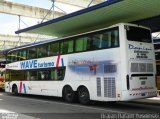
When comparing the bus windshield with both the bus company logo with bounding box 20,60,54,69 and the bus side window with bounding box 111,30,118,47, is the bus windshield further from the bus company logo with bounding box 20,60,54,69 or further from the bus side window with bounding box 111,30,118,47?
the bus company logo with bounding box 20,60,54,69

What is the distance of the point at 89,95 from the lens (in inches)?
665

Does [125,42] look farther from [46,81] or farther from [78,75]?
[46,81]

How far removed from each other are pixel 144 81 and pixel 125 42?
218 cm

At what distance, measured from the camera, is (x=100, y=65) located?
16.2 metres

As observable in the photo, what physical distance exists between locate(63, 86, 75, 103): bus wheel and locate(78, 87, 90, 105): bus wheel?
0.64 metres

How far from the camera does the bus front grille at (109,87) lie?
1530 cm

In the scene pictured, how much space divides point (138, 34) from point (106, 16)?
8.73 feet

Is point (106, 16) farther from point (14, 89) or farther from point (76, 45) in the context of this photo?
point (14, 89)

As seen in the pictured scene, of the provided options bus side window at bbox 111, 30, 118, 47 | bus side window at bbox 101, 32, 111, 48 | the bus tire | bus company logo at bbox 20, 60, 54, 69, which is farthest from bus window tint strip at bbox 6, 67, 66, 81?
bus side window at bbox 111, 30, 118, 47

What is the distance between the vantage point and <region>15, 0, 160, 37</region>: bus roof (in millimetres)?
15430

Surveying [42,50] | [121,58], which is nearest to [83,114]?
[121,58]

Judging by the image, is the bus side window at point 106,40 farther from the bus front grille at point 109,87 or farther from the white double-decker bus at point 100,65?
the bus front grille at point 109,87

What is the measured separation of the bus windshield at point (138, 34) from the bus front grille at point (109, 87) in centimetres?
210

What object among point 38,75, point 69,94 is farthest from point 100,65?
point 38,75
